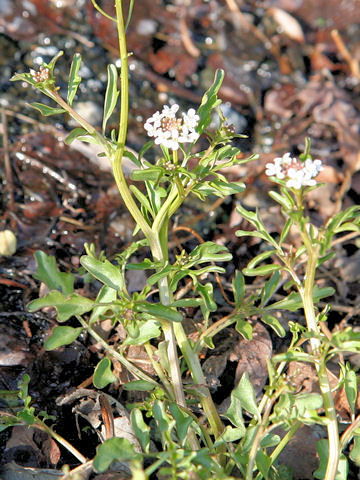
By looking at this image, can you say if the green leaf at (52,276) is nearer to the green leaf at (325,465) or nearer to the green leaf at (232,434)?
the green leaf at (232,434)

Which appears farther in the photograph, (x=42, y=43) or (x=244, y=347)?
(x=42, y=43)

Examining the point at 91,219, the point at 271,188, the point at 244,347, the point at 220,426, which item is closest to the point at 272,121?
the point at 271,188

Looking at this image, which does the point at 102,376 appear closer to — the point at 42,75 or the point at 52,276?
the point at 52,276

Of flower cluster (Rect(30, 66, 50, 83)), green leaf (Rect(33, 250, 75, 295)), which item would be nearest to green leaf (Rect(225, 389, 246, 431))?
green leaf (Rect(33, 250, 75, 295))

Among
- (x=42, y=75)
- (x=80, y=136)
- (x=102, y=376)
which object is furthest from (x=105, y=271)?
(x=42, y=75)

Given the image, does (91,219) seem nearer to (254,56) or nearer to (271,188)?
(271,188)

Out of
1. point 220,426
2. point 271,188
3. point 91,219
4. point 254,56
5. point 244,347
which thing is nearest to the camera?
point 220,426
